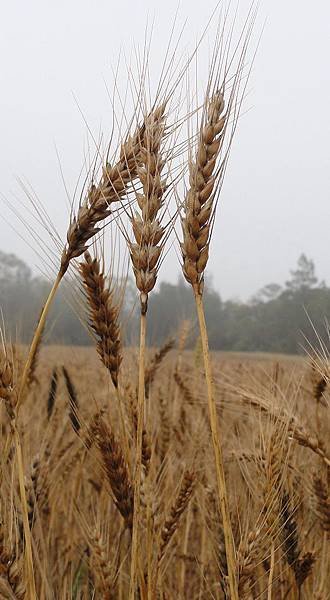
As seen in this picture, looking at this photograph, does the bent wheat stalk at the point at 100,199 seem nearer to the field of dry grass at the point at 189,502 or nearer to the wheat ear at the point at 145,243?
the wheat ear at the point at 145,243

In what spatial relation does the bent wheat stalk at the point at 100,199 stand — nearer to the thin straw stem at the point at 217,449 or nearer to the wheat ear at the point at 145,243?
the wheat ear at the point at 145,243

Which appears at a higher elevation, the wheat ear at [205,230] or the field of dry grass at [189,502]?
the wheat ear at [205,230]

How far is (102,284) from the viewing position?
4.40 feet

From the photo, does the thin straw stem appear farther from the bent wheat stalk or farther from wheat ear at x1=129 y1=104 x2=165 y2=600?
the bent wheat stalk

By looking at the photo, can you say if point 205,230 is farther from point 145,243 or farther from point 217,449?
point 217,449

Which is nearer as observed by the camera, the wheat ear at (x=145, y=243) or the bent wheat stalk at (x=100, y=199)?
the wheat ear at (x=145, y=243)

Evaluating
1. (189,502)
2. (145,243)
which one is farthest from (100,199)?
(189,502)

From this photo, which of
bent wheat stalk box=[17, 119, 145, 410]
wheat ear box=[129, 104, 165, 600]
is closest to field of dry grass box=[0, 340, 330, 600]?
wheat ear box=[129, 104, 165, 600]

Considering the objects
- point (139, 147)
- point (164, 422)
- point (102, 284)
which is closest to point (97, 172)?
point (139, 147)

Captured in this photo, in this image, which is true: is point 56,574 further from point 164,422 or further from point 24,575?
point 24,575

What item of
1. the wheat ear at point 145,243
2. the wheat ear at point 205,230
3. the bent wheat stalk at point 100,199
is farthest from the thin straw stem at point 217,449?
the bent wheat stalk at point 100,199

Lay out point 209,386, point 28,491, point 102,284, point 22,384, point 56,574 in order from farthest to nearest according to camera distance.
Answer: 1. point 56,574
2. point 28,491
3. point 102,284
4. point 22,384
5. point 209,386

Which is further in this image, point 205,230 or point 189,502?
point 189,502

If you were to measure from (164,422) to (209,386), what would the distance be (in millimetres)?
1686
